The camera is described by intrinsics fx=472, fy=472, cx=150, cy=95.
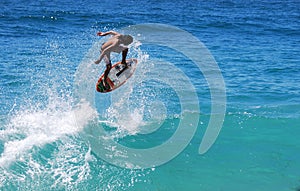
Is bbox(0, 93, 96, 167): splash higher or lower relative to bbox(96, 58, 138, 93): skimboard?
lower

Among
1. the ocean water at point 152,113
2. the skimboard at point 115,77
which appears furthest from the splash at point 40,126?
the skimboard at point 115,77

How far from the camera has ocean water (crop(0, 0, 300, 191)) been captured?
14.2 meters

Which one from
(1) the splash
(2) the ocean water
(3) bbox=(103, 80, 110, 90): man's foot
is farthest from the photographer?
(3) bbox=(103, 80, 110, 90): man's foot

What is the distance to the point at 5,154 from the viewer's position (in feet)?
49.5

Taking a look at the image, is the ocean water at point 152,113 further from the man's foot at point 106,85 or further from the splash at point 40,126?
→ the man's foot at point 106,85

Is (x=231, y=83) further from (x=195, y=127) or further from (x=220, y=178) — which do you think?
(x=220, y=178)

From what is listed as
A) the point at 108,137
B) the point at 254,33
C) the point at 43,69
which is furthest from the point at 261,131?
the point at 254,33

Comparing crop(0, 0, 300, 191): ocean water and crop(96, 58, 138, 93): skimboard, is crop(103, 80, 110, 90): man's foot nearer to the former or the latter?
crop(96, 58, 138, 93): skimboard

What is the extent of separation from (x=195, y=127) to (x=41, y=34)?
1901cm

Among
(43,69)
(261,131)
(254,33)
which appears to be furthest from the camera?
(254,33)

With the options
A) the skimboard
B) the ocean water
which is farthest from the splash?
the skimboard

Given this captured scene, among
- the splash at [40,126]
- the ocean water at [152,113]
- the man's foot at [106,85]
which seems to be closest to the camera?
the ocean water at [152,113]

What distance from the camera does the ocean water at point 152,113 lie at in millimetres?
14195

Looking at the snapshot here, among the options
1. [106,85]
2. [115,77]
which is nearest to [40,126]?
[106,85]
